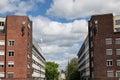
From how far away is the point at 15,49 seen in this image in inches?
3061

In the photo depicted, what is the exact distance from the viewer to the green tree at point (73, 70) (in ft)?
478

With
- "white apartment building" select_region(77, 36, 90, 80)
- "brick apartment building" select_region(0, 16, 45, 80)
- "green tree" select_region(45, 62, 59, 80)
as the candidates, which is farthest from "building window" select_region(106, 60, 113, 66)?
"green tree" select_region(45, 62, 59, 80)

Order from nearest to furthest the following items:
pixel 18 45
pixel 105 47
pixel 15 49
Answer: pixel 15 49 < pixel 18 45 < pixel 105 47

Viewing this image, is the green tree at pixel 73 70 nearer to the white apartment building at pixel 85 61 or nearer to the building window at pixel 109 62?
the white apartment building at pixel 85 61

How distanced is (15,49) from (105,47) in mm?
25915

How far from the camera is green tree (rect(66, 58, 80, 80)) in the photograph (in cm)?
14584

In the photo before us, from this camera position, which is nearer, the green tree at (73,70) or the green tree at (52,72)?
the green tree at (73,70)

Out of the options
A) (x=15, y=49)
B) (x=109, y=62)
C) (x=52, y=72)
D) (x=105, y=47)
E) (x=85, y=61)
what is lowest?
(x=52, y=72)

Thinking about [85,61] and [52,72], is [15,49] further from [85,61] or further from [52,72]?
[52,72]

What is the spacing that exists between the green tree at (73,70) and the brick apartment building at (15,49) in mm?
68508

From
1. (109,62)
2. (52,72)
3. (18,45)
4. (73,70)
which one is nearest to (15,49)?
(18,45)

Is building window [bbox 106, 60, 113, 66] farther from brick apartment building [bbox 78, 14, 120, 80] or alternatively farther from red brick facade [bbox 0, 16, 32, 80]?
red brick facade [bbox 0, 16, 32, 80]

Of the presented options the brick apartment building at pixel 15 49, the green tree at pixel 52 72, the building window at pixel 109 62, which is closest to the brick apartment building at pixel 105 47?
the building window at pixel 109 62

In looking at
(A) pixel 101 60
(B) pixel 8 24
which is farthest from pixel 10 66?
(A) pixel 101 60
